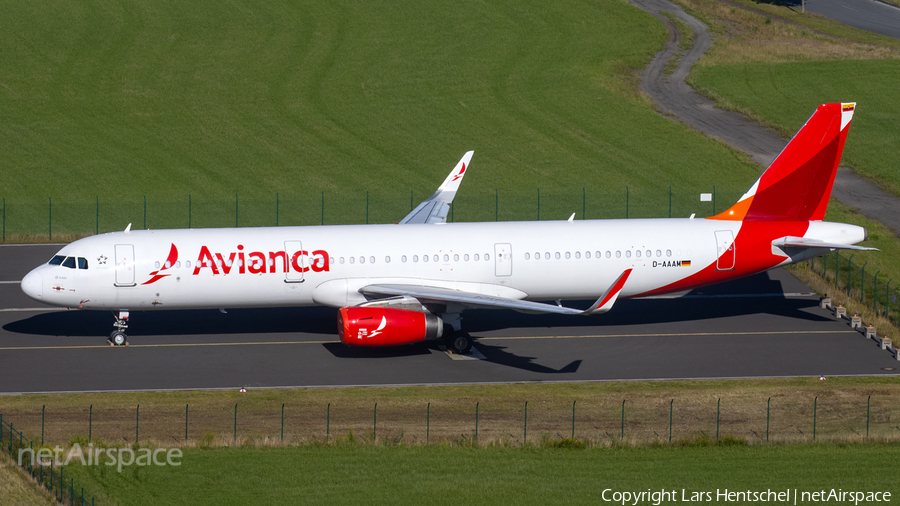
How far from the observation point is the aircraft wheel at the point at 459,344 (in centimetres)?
4141

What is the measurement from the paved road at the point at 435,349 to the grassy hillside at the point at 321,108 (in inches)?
873

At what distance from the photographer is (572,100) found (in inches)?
3514

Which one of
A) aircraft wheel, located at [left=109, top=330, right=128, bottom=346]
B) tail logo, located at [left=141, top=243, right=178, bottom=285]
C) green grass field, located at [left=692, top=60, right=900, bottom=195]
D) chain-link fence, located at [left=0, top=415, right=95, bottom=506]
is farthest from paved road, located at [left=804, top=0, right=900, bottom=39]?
chain-link fence, located at [left=0, top=415, right=95, bottom=506]

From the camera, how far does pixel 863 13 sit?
118 m

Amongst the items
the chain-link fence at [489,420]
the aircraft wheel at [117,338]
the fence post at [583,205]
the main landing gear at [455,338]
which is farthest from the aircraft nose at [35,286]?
the fence post at [583,205]

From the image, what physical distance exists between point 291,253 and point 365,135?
4300 centimetres

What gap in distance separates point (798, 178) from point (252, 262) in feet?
75.9

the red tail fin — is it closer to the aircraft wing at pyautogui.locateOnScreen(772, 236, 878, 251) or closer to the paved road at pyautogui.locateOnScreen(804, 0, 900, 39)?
the aircraft wing at pyautogui.locateOnScreen(772, 236, 878, 251)

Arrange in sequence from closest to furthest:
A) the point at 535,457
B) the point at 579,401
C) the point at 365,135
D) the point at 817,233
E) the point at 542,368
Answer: the point at 535,457, the point at 579,401, the point at 542,368, the point at 817,233, the point at 365,135

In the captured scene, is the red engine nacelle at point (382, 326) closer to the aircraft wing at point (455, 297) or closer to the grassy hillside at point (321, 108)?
the aircraft wing at point (455, 297)

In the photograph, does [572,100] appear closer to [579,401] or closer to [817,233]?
[817,233]

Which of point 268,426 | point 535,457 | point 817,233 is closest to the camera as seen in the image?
point 535,457

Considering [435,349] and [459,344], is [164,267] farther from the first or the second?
[459,344]

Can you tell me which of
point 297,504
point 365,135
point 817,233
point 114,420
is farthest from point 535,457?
point 365,135
